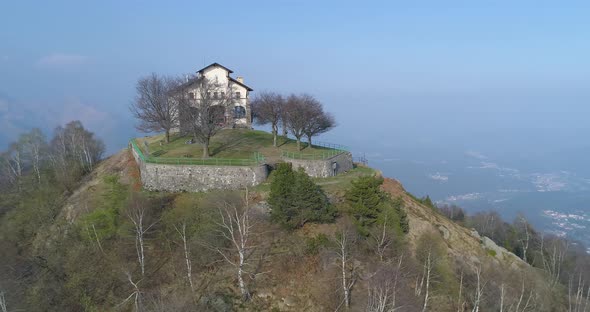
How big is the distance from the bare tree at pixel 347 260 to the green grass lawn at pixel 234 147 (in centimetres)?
1260

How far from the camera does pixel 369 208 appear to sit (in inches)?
1199

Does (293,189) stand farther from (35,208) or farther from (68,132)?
(68,132)

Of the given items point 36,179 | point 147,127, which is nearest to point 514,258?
point 147,127

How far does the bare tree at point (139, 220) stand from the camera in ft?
90.6

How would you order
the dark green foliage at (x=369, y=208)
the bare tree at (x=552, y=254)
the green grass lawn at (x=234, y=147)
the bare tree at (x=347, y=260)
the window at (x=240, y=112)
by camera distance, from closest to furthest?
the bare tree at (x=347, y=260)
the dark green foliage at (x=369, y=208)
the green grass lawn at (x=234, y=147)
the bare tree at (x=552, y=254)
the window at (x=240, y=112)

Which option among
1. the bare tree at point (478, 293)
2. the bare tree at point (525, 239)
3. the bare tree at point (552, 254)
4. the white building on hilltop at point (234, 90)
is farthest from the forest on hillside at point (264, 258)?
the white building on hilltop at point (234, 90)

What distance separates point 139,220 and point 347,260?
14.8 meters

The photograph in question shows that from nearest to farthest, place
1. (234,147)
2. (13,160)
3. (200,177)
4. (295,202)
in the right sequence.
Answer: (295,202), (200,177), (234,147), (13,160)

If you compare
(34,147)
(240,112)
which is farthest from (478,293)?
(34,147)

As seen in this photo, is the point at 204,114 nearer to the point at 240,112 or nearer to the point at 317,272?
the point at 240,112

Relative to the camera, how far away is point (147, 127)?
4775 centimetres

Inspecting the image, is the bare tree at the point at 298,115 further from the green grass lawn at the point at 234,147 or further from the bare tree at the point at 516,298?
the bare tree at the point at 516,298

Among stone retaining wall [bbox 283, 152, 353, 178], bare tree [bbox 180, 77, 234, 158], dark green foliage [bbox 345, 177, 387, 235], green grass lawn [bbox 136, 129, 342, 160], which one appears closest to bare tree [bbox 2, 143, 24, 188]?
green grass lawn [bbox 136, 129, 342, 160]

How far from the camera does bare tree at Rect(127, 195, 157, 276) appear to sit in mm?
27609
